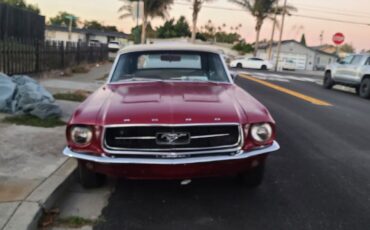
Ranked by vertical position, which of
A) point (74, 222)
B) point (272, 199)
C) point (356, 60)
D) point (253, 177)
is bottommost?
point (74, 222)

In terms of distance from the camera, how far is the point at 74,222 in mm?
4117

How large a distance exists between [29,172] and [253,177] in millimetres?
2405

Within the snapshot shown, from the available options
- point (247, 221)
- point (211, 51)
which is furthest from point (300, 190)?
point (211, 51)

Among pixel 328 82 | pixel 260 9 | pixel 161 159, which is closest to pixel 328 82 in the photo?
pixel 328 82

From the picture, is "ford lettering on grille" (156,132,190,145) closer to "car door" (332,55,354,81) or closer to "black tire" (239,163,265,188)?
"black tire" (239,163,265,188)

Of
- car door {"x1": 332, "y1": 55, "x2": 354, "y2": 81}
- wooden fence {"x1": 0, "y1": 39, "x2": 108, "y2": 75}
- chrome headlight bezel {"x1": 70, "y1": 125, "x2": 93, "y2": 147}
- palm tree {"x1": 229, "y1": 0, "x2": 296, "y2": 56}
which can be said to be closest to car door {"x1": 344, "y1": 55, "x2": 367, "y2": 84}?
car door {"x1": 332, "y1": 55, "x2": 354, "y2": 81}

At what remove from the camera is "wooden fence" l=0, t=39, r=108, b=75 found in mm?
12148

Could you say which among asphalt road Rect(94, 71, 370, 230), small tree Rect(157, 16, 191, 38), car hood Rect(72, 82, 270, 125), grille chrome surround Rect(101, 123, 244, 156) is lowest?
asphalt road Rect(94, 71, 370, 230)

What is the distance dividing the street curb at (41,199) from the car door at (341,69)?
17.1m

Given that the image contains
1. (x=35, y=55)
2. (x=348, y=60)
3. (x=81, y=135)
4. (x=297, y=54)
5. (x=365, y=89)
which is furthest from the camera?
(x=297, y=54)

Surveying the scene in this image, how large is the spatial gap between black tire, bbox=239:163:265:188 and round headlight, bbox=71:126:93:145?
5.72 ft

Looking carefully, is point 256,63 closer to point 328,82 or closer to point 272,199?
point 328,82

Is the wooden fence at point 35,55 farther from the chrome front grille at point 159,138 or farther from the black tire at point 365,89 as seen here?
the black tire at point 365,89

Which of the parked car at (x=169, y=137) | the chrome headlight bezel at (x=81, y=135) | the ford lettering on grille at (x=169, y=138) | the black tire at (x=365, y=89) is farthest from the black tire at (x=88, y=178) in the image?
the black tire at (x=365, y=89)
